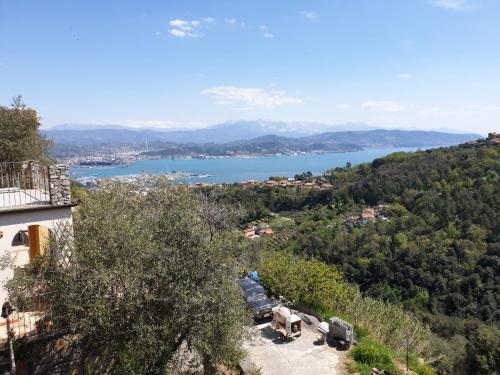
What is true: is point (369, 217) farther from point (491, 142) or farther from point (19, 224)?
point (19, 224)

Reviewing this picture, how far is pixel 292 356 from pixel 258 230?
49.9m

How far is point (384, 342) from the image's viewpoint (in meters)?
10.9

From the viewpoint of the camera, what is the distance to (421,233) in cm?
5025

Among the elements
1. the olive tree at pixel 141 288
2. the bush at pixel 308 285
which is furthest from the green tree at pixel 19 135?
the bush at pixel 308 285

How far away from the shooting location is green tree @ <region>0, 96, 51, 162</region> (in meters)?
12.4

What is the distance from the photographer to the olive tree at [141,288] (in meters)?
5.44

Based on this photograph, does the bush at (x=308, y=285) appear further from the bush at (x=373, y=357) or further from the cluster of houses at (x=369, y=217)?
the cluster of houses at (x=369, y=217)

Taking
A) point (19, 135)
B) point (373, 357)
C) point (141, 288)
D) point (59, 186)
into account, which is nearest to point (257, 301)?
point (373, 357)

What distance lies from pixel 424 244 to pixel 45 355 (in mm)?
45702

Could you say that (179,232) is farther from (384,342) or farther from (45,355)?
(384,342)

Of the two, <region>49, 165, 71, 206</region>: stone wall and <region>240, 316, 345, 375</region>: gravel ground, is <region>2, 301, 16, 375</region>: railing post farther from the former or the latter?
<region>240, 316, 345, 375</region>: gravel ground

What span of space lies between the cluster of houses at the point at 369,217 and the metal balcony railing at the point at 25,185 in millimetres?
52018

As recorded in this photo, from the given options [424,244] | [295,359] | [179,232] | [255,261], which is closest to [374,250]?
[424,244]

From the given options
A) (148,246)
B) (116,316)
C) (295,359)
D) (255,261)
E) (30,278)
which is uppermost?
(148,246)
